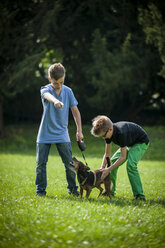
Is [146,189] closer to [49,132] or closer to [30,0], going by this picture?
[49,132]

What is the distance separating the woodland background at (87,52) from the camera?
51.0 feet

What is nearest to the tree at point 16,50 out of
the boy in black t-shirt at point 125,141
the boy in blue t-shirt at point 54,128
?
the boy in blue t-shirt at point 54,128

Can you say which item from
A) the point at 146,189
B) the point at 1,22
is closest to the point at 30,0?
the point at 1,22

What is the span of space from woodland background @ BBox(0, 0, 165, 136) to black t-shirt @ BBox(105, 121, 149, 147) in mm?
9134

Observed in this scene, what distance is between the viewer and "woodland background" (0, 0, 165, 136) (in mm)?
15539

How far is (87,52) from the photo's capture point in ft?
63.5

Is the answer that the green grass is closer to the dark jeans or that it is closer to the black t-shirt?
the dark jeans

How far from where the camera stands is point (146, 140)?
5270 millimetres

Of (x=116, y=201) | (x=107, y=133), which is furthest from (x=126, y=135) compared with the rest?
(x=116, y=201)

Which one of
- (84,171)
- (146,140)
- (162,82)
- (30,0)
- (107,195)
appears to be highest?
(30,0)

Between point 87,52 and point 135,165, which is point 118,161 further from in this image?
point 87,52

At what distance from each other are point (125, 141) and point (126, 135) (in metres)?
0.10

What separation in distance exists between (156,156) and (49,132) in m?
11.2

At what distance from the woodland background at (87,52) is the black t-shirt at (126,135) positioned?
9134mm
